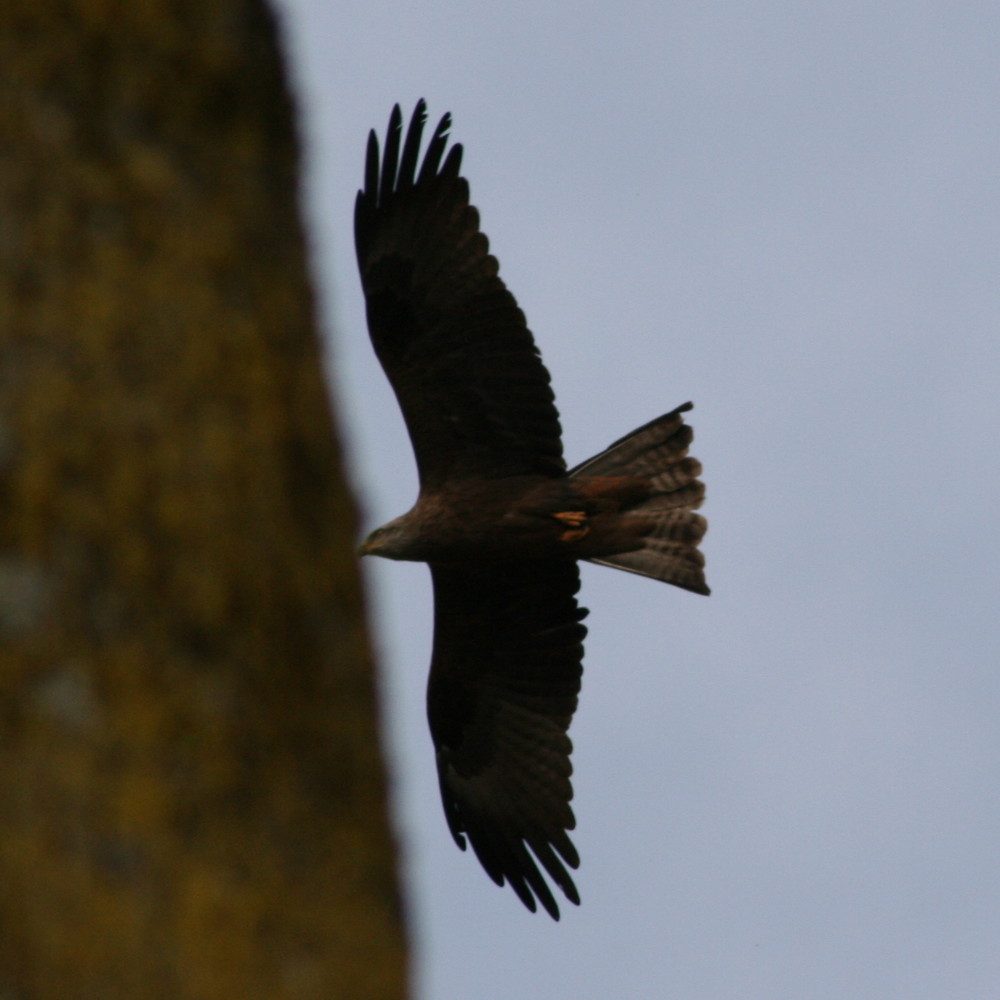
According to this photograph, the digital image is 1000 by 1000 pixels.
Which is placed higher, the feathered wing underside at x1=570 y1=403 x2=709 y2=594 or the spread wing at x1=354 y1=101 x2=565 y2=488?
the spread wing at x1=354 y1=101 x2=565 y2=488

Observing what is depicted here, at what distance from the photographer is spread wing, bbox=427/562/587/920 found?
7.27 metres

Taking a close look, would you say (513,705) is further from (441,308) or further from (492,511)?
(441,308)

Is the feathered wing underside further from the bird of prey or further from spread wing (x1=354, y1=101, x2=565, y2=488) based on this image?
spread wing (x1=354, y1=101, x2=565, y2=488)

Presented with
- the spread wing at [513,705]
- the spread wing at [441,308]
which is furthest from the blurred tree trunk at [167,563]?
the spread wing at [513,705]

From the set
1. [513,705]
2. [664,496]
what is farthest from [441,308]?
[513,705]

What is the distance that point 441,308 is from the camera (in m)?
6.69

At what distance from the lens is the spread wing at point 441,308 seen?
6.68m

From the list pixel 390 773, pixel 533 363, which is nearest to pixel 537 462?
pixel 533 363

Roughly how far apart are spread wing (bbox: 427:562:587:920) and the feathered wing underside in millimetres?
407

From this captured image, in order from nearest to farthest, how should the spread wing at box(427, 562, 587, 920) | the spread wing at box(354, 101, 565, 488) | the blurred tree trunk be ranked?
the blurred tree trunk, the spread wing at box(354, 101, 565, 488), the spread wing at box(427, 562, 587, 920)

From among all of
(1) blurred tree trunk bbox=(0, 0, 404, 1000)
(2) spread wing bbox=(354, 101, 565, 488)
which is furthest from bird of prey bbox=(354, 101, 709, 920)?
(1) blurred tree trunk bbox=(0, 0, 404, 1000)

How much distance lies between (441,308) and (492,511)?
96 cm

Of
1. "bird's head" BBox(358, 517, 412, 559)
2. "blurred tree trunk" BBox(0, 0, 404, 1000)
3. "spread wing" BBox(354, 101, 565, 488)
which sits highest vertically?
"spread wing" BBox(354, 101, 565, 488)

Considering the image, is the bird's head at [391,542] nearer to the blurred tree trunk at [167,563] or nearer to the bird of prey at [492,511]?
the bird of prey at [492,511]
